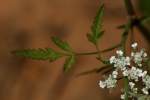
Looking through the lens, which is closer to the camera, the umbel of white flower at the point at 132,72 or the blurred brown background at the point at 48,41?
the umbel of white flower at the point at 132,72

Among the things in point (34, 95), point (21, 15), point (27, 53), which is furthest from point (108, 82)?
point (21, 15)

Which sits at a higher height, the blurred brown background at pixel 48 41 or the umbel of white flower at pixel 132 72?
the umbel of white flower at pixel 132 72

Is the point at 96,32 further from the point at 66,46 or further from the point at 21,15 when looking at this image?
the point at 21,15

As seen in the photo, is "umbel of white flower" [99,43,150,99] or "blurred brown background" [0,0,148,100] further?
"blurred brown background" [0,0,148,100]

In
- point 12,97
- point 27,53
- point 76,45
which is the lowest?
point 12,97

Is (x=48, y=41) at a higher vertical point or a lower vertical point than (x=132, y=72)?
lower

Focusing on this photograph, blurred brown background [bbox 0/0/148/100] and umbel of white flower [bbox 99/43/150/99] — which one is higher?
umbel of white flower [bbox 99/43/150/99]

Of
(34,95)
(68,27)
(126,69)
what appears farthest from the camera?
(68,27)

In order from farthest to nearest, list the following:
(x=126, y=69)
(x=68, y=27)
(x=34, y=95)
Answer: (x=68, y=27) → (x=34, y=95) → (x=126, y=69)
